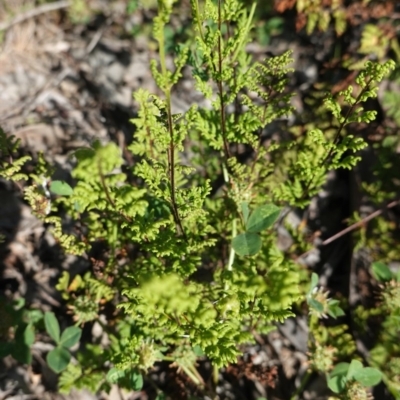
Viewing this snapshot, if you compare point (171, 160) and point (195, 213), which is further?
point (195, 213)

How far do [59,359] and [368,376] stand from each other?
177 cm

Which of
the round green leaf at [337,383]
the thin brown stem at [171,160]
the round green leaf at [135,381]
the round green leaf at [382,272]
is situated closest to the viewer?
the thin brown stem at [171,160]

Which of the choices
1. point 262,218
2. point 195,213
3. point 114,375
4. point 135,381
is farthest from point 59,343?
point 262,218

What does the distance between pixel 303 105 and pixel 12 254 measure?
8.49 feet

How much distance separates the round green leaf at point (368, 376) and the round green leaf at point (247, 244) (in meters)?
1.06

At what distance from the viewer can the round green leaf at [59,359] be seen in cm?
244

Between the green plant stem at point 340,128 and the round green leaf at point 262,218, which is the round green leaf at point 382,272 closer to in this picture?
the green plant stem at point 340,128

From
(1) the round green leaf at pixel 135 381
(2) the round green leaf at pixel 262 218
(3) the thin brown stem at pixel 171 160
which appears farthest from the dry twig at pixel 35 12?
(1) the round green leaf at pixel 135 381

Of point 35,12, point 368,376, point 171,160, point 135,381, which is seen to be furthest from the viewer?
point 35,12

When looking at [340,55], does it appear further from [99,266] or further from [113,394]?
[113,394]

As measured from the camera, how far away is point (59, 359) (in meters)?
2.47

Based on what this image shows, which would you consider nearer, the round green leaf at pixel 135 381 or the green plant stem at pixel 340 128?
the green plant stem at pixel 340 128

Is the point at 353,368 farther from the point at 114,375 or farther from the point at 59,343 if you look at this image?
the point at 59,343

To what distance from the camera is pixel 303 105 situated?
11.9 ft
